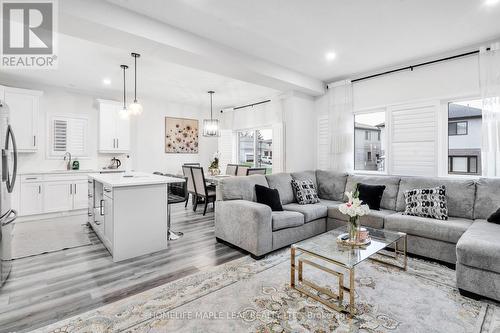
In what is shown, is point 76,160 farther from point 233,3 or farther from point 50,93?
point 233,3

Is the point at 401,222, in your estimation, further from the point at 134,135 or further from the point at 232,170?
the point at 134,135

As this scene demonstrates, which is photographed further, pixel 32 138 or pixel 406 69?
pixel 32 138

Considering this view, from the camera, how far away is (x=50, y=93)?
5.25m

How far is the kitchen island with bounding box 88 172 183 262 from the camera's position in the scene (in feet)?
9.53

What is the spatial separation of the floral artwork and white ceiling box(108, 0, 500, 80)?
3.83m

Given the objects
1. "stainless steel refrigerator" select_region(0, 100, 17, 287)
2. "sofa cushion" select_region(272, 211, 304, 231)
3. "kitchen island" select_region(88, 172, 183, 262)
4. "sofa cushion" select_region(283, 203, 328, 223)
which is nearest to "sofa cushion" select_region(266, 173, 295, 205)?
"sofa cushion" select_region(283, 203, 328, 223)

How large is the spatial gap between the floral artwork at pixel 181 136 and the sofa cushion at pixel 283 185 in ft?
12.1

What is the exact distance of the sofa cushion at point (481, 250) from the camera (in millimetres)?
2094

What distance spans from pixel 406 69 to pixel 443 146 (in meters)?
1.30

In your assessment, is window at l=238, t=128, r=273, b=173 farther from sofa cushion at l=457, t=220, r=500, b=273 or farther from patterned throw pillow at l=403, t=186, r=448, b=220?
sofa cushion at l=457, t=220, r=500, b=273

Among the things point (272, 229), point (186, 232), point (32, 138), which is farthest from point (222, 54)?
point (32, 138)

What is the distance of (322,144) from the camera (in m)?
5.11

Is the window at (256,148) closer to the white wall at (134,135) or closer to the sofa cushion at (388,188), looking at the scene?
the white wall at (134,135)

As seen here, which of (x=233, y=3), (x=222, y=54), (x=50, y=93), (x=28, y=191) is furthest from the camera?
(x=50, y=93)
